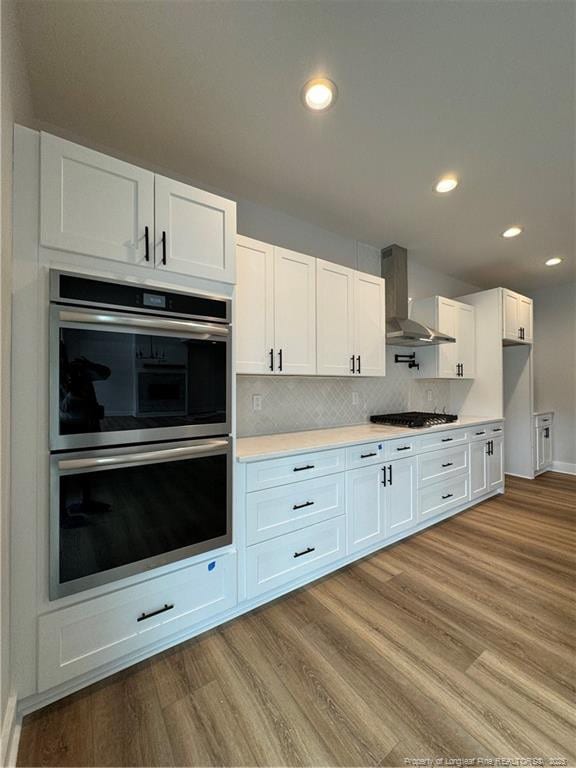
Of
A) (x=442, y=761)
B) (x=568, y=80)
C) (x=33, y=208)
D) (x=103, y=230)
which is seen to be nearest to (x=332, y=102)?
(x=568, y=80)

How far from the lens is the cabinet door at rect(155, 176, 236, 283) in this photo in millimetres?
1620

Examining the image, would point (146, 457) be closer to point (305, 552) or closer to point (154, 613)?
point (154, 613)

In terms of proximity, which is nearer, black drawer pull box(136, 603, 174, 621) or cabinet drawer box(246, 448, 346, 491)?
black drawer pull box(136, 603, 174, 621)

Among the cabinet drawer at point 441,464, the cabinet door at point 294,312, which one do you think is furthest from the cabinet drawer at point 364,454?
the cabinet door at point 294,312

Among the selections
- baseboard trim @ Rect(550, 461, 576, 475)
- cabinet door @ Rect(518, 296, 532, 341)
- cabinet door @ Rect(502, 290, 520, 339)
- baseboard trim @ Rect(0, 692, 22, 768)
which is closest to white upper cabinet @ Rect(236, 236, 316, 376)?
baseboard trim @ Rect(0, 692, 22, 768)

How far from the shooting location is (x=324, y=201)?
2732 millimetres

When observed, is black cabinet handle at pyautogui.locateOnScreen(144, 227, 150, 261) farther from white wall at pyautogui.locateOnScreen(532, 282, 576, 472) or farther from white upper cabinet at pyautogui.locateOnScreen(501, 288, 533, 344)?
white wall at pyautogui.locateOnScreen(532, 282, 576, 472)

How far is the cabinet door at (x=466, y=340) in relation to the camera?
404cm

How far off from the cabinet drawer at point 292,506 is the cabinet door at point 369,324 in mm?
1130

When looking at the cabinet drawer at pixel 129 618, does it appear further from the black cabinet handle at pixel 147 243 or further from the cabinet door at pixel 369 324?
the cabinet door at pixel 369 324

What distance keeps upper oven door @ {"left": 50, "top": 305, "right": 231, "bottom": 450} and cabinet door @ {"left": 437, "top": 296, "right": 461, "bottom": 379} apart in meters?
2.95

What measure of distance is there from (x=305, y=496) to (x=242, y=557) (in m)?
0.53

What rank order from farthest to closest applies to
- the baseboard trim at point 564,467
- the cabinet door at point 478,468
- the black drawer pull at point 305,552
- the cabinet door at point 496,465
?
the baseboard trim at point 564,467
the cabinet door at point 496,465
the cabinet door at point 478,468
the black drawer pull at point 305,552

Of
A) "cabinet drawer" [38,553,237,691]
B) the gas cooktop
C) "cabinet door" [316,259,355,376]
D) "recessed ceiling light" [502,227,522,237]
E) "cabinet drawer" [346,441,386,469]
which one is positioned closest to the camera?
"cabinet drawer" [38,553,237,691]
